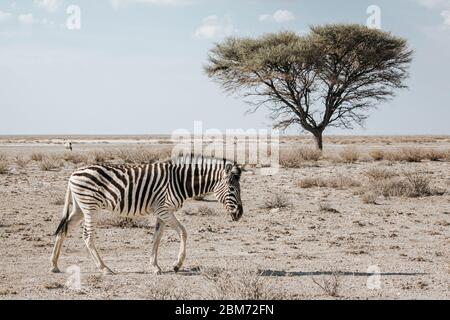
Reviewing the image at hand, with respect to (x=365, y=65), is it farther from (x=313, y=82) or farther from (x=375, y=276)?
(x=375, y=276)

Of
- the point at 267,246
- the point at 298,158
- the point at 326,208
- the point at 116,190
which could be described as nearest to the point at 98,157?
the point at 298,158

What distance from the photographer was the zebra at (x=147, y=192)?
9500 millimetres

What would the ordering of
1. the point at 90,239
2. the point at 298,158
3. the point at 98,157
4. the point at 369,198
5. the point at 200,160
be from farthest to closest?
1. the point at 98,157
2. the point at 298,158
3. the point at 369,198
4. the point at 200,160
5. the point at 90,239

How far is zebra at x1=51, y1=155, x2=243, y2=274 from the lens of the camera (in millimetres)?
9500

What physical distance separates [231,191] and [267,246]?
2.84m

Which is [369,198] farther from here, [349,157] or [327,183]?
[349,157]

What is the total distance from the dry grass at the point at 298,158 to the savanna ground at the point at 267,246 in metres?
5.92

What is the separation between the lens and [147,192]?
9.61 meters

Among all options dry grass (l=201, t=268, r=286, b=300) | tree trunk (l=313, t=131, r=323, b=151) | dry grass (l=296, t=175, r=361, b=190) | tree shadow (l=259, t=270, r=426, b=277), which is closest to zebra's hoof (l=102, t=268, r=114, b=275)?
dry grass (l=201, t=268, r=286, b=300)

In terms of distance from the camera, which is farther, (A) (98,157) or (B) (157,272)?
(A) (98,157)

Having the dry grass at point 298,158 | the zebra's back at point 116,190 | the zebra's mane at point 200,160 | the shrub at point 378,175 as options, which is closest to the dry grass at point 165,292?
the zebra's back at point 116,190

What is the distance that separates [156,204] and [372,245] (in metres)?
4.67

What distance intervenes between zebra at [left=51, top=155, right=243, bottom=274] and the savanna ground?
67 centimetres

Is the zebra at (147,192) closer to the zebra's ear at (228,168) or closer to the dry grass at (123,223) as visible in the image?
the zebra's ear at (228,168)
